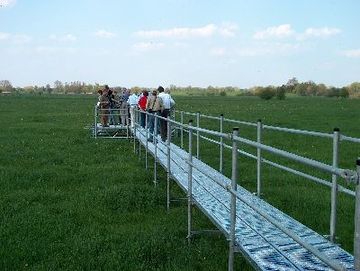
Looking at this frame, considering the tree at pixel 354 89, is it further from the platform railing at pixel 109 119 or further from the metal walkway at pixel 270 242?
the metal walkway at pixel 270 242

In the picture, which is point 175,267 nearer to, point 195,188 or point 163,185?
point 195,188

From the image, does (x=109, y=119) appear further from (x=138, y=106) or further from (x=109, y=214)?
(x=109, y=214)

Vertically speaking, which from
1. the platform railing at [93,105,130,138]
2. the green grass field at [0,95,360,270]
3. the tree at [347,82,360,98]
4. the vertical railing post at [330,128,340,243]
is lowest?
the tree at [347,82,360,98]

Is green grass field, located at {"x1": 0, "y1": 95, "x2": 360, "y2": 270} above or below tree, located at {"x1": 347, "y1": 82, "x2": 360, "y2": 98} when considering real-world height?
above

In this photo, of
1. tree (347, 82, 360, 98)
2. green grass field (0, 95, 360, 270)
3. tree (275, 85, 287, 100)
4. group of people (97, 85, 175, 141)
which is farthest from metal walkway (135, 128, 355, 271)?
tree (347, 82, 360, 98)

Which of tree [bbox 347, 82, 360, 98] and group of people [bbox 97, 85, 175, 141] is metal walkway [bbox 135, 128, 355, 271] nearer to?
group of people [bbox 97, 85, 175, 141]

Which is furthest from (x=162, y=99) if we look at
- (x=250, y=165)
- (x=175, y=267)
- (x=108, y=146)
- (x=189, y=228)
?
(x=175, y=267)

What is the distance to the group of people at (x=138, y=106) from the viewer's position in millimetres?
17016

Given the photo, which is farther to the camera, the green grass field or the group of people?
the group of people

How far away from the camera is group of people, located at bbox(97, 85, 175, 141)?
55.8 feet

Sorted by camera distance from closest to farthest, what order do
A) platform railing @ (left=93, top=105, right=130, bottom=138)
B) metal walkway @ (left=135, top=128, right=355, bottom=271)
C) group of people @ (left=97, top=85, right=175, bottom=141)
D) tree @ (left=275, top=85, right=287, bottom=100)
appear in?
metal walkway @ (left=135, top=128, right=355, bottom=271), group of people @ (left=97, top=85, right=175, bottom=141), platform railing @ (left=93, top=105, right=130, bottom=138), tree @ (left=275, top=85, right=287, bottom=100)

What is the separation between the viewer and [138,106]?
773 inches

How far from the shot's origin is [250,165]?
14.1m

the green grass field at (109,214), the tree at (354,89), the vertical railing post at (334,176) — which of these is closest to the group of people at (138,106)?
the green grass field at (109,214)
